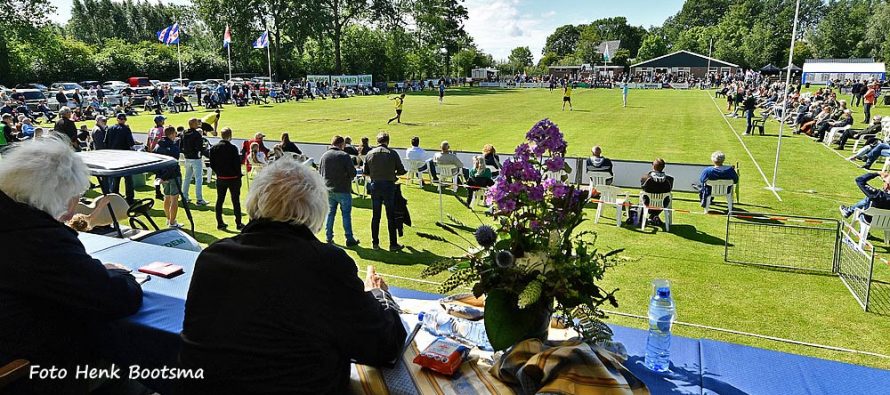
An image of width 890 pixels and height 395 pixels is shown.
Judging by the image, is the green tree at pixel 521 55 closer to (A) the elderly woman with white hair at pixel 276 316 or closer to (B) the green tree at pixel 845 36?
(B) the green tree at pixel 845 36

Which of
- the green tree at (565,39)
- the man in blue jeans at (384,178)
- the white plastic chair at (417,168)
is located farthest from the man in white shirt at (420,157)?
the green tree at (565,39)

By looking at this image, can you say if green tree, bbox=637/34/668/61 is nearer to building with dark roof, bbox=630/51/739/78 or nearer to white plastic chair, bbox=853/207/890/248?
building with dark roof, bbox=630/51/739/78

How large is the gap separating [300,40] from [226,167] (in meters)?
51.7

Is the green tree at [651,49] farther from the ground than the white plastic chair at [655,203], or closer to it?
farther from the ground

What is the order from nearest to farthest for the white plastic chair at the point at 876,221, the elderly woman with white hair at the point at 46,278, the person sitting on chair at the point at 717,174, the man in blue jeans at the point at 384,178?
the elderly woman with white hair at the point at 46,278 → the man in blue jeans at the point at 384,178 → the white plastic chair at the point at 876,221 → the person sitting on chair at the point at 717,174

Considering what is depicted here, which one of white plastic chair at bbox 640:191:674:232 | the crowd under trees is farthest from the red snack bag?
the crowd under trees

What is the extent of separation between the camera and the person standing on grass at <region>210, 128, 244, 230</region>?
8961 millimetres

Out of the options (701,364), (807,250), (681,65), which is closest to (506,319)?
(701,364)

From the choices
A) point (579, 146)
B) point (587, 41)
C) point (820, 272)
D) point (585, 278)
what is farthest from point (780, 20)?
point (585, 278)

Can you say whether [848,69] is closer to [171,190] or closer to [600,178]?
[600,178]

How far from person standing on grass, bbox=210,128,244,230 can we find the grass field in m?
0.56

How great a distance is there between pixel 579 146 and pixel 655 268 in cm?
1184

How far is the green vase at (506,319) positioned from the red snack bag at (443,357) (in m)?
0.21

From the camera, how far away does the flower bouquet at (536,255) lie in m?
2.45
